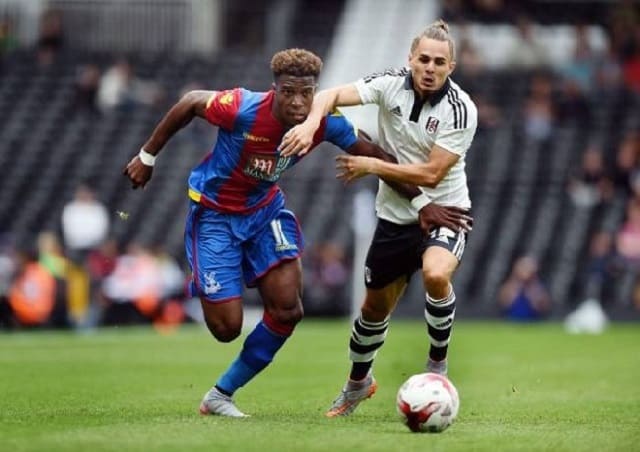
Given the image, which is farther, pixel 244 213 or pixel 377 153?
pixel 244 213

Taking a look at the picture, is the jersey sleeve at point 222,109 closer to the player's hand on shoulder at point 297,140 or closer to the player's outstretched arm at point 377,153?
the player's hand on shoulder at point 297,140

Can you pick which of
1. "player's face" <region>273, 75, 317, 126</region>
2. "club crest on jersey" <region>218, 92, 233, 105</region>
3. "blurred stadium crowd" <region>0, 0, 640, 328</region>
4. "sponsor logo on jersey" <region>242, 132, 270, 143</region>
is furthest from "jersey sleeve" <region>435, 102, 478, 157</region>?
"blurred stadium crowd" <region>0, 0, 640, 328</region>

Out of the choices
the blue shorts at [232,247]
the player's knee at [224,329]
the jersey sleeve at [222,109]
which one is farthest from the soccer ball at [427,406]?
the jersey sleeve at [222,109]

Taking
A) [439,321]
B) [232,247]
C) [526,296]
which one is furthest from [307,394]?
[526,296]

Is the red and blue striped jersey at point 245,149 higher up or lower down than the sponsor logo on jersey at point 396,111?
lower down

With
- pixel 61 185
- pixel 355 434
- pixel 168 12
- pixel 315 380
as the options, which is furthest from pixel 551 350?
pixel 168 12

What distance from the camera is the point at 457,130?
1126 cm

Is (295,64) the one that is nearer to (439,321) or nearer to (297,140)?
(297,140)

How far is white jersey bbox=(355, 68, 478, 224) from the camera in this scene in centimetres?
1130

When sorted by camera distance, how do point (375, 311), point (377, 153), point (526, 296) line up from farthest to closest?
point (526, 296)
point (375, 311)
point (377, 153)

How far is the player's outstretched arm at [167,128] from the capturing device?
1123cm

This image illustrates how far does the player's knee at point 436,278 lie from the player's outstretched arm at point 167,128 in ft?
6.29

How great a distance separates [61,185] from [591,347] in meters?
12.3

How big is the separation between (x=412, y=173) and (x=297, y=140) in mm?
906
